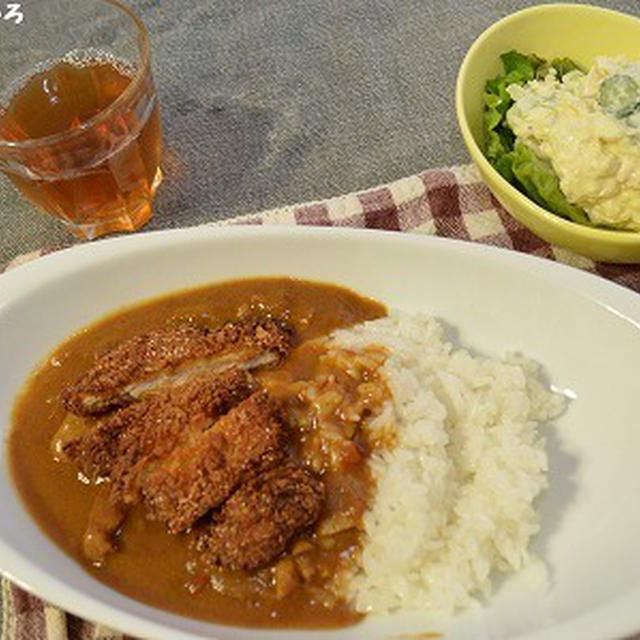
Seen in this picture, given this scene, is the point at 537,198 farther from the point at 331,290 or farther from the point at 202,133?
A: the point at 202,133

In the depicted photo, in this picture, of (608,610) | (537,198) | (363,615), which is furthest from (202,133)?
(608,610)

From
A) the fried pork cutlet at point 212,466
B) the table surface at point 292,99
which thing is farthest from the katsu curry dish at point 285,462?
the table surface at point 292,99

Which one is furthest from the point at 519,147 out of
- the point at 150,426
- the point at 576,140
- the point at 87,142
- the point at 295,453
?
the point at 150,426

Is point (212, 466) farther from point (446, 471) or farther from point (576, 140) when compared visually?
point (576, 140)

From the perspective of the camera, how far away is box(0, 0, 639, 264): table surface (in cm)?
346

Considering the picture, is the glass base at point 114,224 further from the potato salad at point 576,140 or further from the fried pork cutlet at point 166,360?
the potato salad at point 576,140

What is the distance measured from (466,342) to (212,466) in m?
0.95

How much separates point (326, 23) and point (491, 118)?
1259 mm

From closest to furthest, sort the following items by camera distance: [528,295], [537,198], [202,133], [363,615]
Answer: [363,615] → [528,295] → [537,198] → [202,133]

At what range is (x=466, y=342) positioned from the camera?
2834 millimetres

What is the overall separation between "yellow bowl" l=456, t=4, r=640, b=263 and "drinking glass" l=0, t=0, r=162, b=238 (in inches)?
44.1

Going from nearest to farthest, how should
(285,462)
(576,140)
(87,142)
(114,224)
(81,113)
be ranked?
(285,462), (576,140), (87,142), (81,113), (114,224)

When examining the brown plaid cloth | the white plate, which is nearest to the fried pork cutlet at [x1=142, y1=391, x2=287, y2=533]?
the white plate

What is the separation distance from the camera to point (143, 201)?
130 inches
